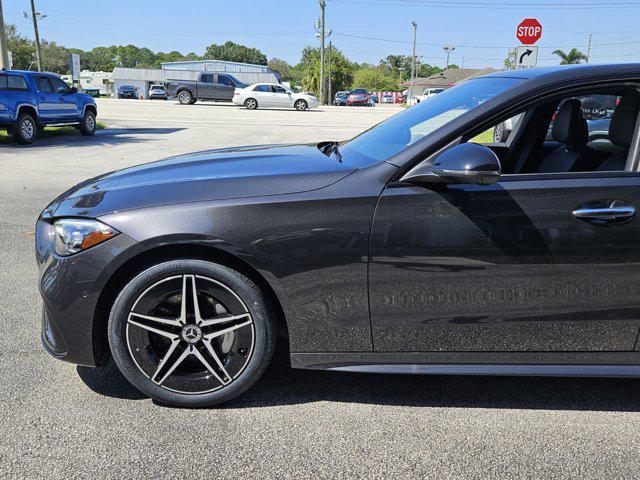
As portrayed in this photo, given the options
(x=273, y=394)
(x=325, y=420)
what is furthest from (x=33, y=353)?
(x=325, y=420)

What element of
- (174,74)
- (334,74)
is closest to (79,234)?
(334,74)

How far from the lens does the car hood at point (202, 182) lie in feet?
9.05

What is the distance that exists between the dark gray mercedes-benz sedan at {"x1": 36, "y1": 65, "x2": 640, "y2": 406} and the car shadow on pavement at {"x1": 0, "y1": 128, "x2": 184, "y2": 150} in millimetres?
13461

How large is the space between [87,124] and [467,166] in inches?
681

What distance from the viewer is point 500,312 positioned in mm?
2723

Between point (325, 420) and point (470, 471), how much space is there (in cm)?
72

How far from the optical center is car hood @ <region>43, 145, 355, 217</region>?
9.05 ft

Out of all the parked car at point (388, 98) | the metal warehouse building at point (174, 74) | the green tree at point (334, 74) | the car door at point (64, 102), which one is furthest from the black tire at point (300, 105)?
the parked car at point (388, 98)

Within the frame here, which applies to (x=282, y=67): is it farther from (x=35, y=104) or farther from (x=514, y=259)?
(x=514, y=259)

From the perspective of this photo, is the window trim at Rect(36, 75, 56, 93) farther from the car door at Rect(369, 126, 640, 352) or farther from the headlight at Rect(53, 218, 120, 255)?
the car door at Rect(369, 126, 640, 352)

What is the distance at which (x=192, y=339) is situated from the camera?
9.27ft

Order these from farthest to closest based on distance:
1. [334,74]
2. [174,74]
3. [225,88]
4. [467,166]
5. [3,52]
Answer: [174,74], [334,74], [225,88], [3,52], [467,166]

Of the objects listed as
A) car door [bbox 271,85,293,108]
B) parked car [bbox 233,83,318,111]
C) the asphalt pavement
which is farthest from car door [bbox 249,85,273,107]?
the asphalt pavement

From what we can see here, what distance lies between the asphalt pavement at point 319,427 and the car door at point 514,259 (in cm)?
45
